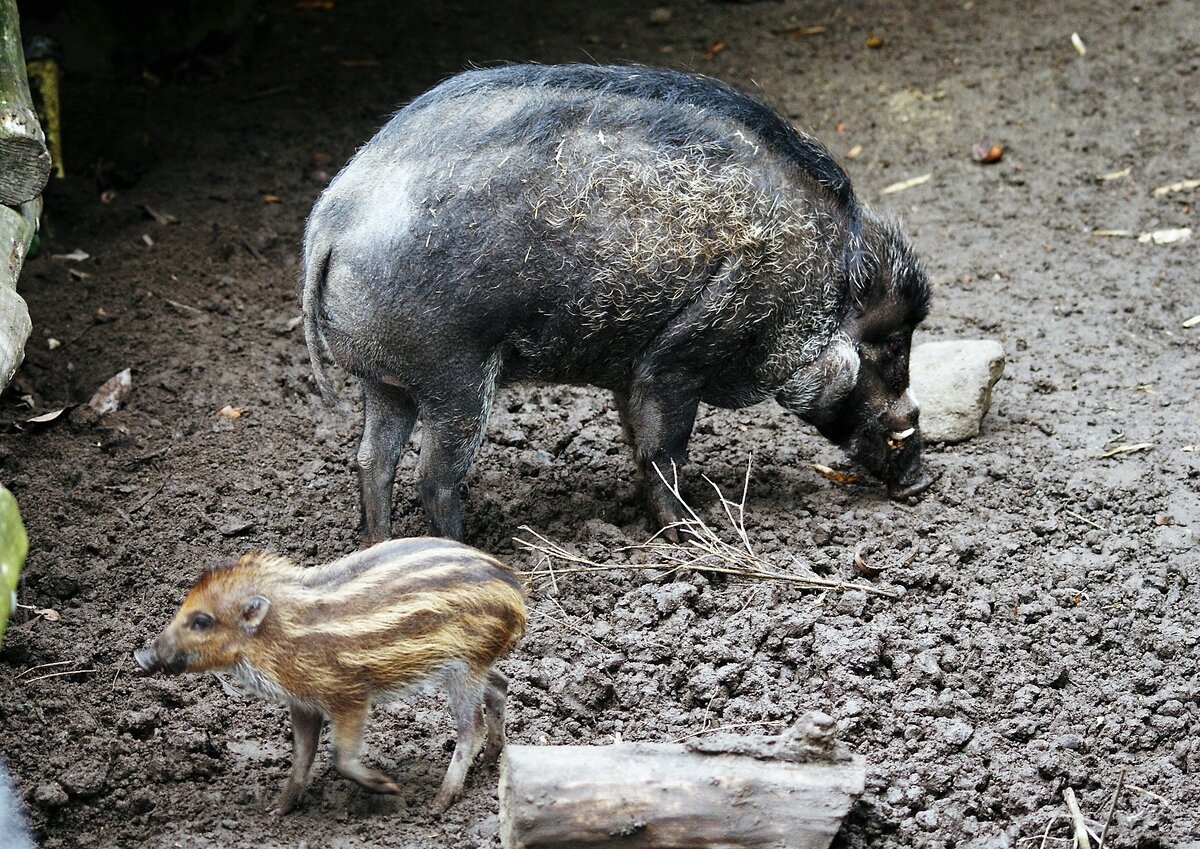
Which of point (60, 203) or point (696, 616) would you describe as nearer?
point (696, 616)

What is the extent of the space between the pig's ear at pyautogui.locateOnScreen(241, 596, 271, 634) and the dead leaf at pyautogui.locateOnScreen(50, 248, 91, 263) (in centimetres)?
409

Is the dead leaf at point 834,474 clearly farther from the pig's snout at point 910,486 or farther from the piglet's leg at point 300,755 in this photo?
the piglet's leg at point 300,755

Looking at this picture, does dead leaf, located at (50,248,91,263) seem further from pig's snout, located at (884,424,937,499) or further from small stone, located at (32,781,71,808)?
pig's snout, located at (884,424,937,499)

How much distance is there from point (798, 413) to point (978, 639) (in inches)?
61.5

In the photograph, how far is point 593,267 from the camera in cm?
497

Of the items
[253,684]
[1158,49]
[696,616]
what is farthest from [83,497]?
[1158,49]

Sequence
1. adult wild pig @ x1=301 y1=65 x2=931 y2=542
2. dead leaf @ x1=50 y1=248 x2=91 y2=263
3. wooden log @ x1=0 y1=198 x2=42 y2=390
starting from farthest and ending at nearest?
1. dead leaf @ x1=50 y1=248 x2=91 y2=263
2. adult wild pig @ x1=301 y1=65 x2=931 y2=542
3. wooden log @ x1=0 y1=198 x2=42 y2=390

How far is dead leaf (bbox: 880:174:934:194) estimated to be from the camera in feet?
26.9

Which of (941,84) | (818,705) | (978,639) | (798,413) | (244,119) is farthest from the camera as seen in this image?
(941,84)

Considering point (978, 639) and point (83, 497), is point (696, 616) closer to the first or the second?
point (978, 639)

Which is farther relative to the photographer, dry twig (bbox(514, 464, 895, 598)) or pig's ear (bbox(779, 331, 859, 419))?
pig's ear (bbox(779, 331, 859, 419))

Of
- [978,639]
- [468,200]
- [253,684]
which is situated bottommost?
[978,639]

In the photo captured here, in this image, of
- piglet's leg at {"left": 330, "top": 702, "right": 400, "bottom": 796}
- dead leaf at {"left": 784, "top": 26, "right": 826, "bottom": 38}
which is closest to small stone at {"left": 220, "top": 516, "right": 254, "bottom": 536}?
piglet's leg at {"left": 330, "top": 702, "right": 400, "bottom": 796}

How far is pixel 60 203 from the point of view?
296 inches
